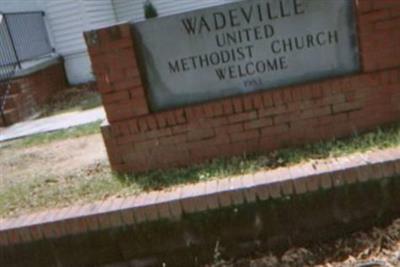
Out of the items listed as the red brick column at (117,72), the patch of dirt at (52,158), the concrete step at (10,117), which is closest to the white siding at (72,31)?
the concrete step at (10,117)

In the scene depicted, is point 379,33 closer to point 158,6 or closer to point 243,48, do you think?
point 243,48

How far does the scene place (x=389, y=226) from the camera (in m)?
3.51

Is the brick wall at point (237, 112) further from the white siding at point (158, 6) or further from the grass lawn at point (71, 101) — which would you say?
the white siding at point (158, 6)

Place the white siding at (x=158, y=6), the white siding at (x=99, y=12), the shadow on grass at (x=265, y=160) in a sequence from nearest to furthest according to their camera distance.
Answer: the shadow on grass at (x=265, y=160) → the white siding at (x=99, y=12) → the white siding at (x=158, y=6)

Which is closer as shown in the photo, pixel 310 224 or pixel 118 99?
pixel 310 224

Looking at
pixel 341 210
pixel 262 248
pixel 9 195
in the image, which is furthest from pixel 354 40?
pixel 9 195

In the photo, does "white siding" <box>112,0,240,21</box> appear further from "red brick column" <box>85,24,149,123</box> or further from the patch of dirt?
"red brick column" <box>85,24,149,123</box>

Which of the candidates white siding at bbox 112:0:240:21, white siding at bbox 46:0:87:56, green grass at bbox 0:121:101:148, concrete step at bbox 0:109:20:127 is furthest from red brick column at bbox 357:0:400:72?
white siding at bbox 112:0:240:21

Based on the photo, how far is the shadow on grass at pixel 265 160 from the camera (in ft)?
12.2

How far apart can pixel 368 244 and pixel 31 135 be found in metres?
4.71

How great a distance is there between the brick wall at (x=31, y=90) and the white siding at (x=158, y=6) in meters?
2.30

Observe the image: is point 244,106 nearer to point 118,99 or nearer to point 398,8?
point 118,99

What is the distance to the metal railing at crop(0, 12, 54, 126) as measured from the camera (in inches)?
339

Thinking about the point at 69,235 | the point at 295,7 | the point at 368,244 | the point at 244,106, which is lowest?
the point at 368,244
